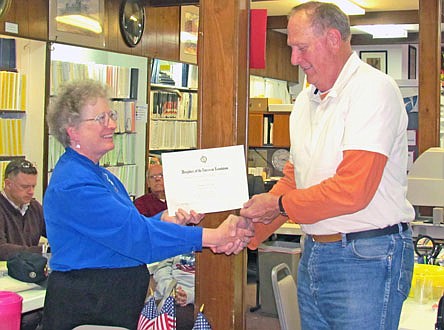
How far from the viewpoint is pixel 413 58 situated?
13.3 meters

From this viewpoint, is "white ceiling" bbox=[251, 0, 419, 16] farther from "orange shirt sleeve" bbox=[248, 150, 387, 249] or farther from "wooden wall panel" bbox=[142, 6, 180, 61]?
"orange shirt sleeve" bbox=[248, 150, 387, 249]

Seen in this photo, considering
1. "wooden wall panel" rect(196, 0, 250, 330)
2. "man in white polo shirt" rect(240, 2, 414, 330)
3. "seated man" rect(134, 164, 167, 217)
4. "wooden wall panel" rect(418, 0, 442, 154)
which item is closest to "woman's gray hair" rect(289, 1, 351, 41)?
"man in white polo shirt" rect(240, 2, 414, 330)

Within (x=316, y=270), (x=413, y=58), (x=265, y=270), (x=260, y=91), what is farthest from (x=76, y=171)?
(x=413, y=58)

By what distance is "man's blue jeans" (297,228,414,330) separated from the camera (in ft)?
7.49

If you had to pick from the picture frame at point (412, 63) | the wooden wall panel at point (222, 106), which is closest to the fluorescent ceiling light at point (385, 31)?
the picture frame at point (412, 63)

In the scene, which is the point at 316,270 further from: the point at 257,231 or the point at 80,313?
the point at 80,313

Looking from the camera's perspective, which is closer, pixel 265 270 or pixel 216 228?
pixel 216 228

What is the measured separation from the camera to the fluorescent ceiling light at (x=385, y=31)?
11.4m

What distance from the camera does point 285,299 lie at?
3.36 metres

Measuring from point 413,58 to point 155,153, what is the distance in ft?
21.4

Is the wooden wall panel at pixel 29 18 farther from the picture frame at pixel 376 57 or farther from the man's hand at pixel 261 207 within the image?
the picture frame at pixel 376 57

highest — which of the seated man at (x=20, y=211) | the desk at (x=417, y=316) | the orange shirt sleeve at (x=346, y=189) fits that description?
the orange shirt sleeve at (x=346, y=189)

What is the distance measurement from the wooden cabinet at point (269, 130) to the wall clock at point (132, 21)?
6.48 ft

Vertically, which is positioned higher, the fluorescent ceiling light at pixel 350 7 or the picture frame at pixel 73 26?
the fluorescent ceiling light at pixel 350 7
